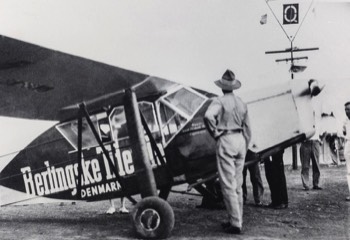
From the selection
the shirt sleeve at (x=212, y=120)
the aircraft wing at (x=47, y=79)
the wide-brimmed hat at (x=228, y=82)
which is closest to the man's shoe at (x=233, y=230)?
the shirt sleeve at (x=212, y=120)

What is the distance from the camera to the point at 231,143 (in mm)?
6094

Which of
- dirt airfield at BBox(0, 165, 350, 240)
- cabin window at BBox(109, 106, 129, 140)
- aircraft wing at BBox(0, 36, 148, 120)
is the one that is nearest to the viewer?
aircraft wing at BBox(0, 36, 148, 120)

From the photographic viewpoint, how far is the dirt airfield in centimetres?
628

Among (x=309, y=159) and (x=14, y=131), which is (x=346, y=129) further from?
(x=14, y=131)

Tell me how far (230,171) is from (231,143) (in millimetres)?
361

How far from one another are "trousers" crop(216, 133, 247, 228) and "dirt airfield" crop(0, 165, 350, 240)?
32cm

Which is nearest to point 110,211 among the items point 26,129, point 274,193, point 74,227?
point 74,227

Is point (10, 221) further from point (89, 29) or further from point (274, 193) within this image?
point (274, 193)

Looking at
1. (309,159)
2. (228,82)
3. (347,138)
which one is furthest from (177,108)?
(309,159)

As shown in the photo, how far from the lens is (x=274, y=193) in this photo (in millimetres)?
8383

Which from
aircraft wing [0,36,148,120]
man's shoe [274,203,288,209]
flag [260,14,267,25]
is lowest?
man's shoe [274,203,288,209]

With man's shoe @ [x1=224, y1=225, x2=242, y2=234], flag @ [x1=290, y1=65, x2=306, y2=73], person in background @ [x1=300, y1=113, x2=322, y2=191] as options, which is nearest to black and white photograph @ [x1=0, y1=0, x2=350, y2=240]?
man's shoe @ [x1=224, y1=225, x2=242, y2=234]

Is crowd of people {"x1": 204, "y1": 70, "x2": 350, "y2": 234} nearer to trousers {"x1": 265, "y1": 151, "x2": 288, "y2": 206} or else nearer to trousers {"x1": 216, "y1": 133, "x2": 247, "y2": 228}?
trousers {"x1": 216, "y1": 133, "x2": 247, "y2": 228}

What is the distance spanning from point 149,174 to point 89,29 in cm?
258
